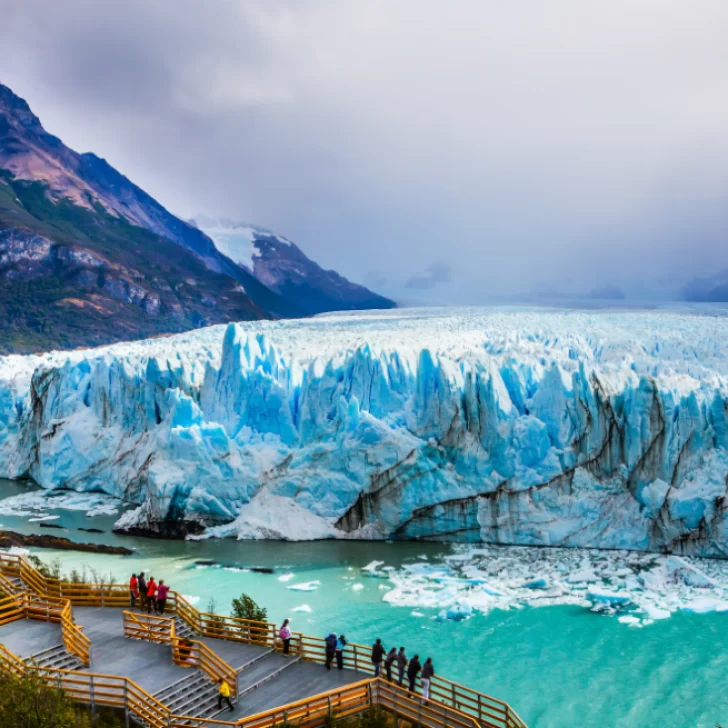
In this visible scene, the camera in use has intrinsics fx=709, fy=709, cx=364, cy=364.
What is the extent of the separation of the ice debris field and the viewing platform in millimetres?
5035

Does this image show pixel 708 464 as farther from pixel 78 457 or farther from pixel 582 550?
pixel 78 457

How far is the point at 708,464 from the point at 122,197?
82.4 m

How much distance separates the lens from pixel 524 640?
12.9 metres

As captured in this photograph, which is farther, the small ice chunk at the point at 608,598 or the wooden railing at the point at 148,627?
the small ice chunk at the point at 608,598

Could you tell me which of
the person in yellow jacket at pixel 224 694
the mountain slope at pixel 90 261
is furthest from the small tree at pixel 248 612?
the mountain slope at pixel 90 261

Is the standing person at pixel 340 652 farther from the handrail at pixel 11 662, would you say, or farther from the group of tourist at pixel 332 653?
the handrail at pixel 11 662

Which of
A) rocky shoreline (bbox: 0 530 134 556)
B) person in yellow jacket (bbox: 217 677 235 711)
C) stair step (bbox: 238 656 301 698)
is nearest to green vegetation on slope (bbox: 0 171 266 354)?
rocky shoreline (bbox: 0 530 134 556)

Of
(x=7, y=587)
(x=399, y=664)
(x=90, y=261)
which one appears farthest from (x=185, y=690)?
(x=90, y=261)

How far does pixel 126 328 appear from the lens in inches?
2165

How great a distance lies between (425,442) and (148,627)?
35.2 feet

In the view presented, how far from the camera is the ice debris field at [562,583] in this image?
14.0 m

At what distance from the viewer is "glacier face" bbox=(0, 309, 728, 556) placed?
17391 millimetres

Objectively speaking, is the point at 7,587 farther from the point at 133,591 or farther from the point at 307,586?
the point at 307,586

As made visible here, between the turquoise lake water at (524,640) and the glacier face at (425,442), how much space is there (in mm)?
1972
